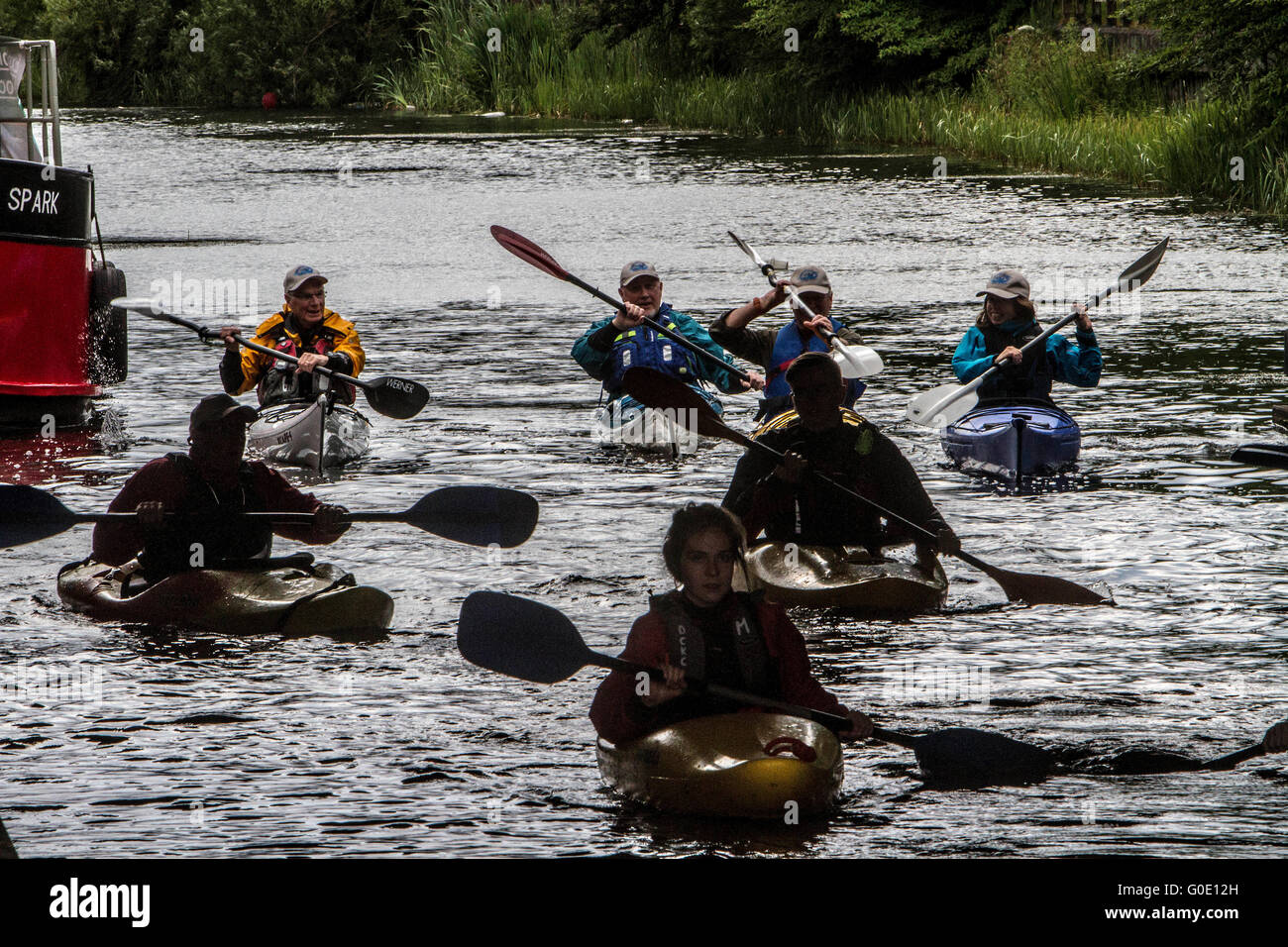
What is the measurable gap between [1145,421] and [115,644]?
7397 mm

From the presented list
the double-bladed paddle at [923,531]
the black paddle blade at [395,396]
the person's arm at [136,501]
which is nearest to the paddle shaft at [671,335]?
the black paddle blade at [395,396]

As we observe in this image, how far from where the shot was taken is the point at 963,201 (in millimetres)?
24906

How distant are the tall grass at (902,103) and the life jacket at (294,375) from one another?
13.7 metres

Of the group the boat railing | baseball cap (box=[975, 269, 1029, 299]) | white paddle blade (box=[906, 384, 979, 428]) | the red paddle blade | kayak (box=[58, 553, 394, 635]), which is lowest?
kayak (box=[58, 553, 394, 635])

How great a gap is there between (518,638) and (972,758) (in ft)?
4.98

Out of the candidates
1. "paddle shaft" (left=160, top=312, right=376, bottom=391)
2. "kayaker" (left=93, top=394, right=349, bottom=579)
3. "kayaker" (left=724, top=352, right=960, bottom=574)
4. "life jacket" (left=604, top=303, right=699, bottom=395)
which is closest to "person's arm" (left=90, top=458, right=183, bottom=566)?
"kayaker" (left=93, top=394, right=349, bottom=579)

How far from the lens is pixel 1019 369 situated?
1123 cm

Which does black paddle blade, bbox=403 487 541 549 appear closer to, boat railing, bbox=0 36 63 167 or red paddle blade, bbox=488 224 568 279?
red paddle blade, bbox=488 224 568 279

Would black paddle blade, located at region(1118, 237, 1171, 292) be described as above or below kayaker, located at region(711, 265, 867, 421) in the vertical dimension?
above

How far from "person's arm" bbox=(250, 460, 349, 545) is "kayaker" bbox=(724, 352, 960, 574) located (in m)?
1.77

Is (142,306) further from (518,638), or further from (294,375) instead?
(518,638)

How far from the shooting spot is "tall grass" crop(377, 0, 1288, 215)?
24.0 metres

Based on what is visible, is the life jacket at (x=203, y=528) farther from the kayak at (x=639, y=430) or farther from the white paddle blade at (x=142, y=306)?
the kayak at (x=639, y=430)
